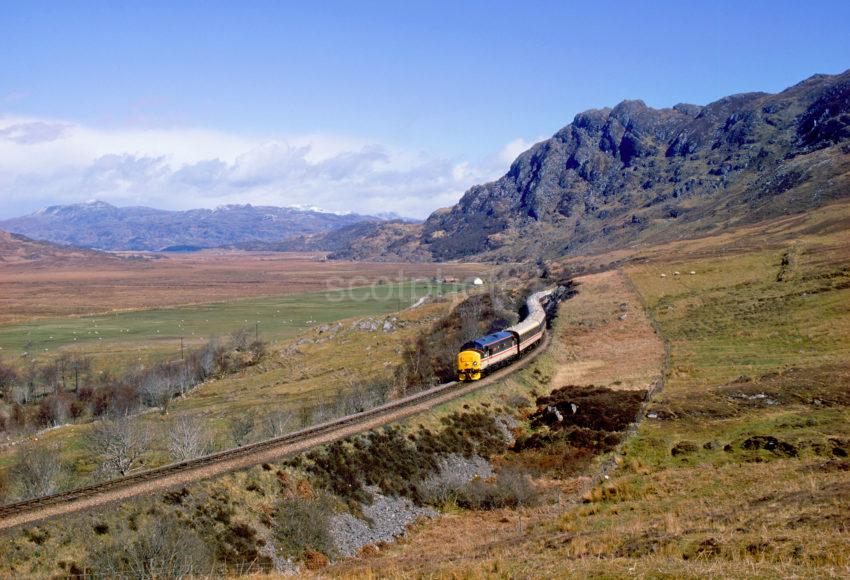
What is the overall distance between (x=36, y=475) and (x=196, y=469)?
1445 centimetres

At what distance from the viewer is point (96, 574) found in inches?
744

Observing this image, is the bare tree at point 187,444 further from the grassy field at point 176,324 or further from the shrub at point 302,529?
the grassy field at point 176,324

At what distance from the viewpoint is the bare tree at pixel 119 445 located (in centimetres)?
4003

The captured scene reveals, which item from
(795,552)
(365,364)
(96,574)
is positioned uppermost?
(795,552)

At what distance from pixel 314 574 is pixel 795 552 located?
48.6 ft

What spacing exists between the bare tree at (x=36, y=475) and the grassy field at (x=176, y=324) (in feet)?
232

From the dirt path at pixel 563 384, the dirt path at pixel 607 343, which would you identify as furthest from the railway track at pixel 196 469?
the dirt path at pixel 607 343

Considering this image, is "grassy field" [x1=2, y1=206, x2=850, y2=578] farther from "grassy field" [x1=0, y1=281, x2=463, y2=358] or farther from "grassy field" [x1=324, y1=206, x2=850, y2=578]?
"grassy field" [x1=0, y1=281, x2=463, y2=358]

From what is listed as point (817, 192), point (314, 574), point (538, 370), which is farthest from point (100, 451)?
point (817, 192)

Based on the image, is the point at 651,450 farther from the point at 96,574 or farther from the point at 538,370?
the point at 96,574

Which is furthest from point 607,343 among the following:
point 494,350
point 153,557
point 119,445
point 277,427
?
point 153,557

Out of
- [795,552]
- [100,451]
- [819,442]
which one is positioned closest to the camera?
[795,552]

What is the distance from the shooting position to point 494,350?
165 ft

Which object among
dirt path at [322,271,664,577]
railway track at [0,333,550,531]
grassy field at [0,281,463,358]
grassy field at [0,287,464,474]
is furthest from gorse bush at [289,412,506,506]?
grassy field at [0,281,463,358]
